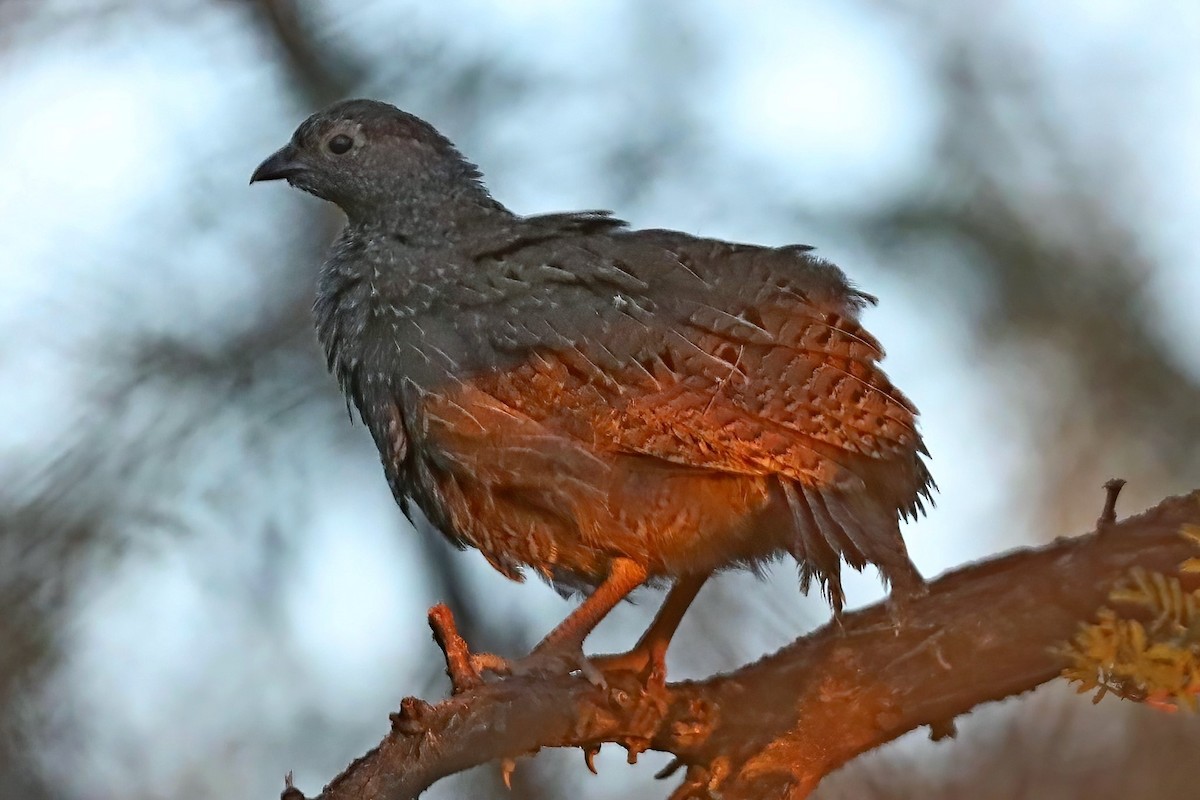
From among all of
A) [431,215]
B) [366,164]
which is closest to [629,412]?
[431,215]

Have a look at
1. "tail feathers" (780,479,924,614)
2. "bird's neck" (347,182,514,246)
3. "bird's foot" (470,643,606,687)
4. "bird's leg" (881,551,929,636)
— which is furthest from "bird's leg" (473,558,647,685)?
"bird's neck" (347,182,514,246)

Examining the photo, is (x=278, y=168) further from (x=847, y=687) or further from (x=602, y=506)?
(x=847, y=687)

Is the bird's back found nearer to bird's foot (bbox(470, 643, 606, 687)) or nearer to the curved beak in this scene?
bird's foot (bbox(470, 643, 606, 687))

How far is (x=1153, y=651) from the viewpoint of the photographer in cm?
251

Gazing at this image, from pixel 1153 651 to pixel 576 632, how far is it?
1.68 m

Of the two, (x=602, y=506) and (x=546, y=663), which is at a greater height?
(x=602, y=506)

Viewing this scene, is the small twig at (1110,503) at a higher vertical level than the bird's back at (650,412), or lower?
lower

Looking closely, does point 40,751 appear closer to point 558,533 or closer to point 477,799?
point 477,799

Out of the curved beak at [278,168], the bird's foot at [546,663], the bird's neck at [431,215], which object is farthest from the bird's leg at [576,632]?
the curved beak at [278,168]

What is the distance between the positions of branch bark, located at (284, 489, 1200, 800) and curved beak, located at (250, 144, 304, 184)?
2046 mm

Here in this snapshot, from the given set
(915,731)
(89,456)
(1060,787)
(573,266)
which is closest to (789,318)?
(573,266)

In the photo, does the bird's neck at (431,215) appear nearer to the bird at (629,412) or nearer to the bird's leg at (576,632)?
the bird at (629,412)

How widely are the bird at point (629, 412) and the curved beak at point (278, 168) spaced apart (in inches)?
23.1

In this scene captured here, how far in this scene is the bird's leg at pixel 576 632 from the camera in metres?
3.57
